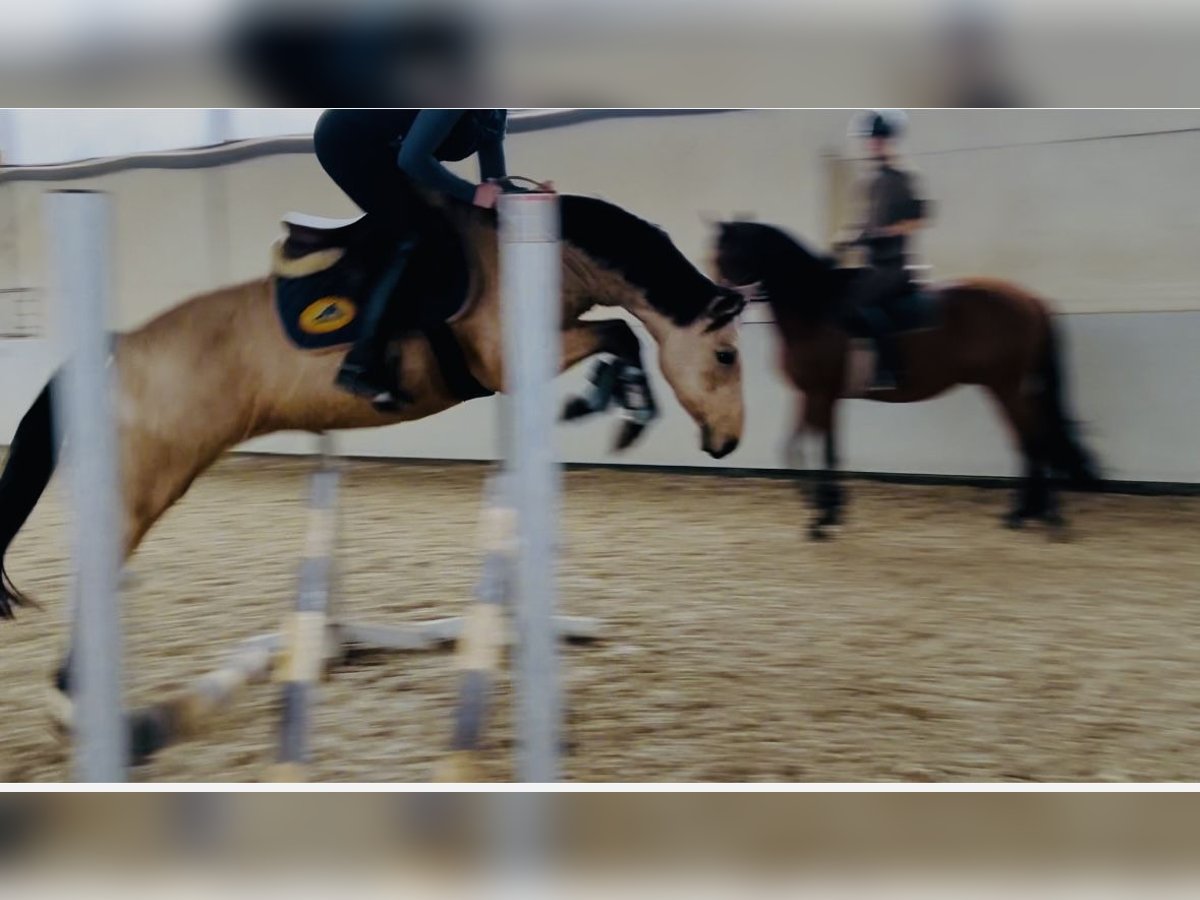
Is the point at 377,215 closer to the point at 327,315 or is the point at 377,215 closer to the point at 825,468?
the point at 327,315

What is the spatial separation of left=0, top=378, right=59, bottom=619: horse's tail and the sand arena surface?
33 millimetres

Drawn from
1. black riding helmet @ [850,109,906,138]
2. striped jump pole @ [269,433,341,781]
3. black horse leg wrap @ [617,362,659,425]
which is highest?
black riding helmet @ [850,109,906,138]

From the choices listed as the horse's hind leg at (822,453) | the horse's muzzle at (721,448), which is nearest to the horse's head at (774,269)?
the horse's hind leg at (822,453)

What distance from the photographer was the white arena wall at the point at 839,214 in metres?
2.41

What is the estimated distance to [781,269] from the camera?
8.41ft

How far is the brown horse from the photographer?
2.53m

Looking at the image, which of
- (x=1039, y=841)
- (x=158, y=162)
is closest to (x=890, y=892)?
(x=1039, y=841)

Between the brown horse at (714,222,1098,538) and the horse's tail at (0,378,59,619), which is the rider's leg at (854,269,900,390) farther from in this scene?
the horse's tail at (0,378,59,619)

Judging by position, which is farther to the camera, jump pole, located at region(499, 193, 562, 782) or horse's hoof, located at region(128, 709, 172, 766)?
horse's hoof, located at region(128, 709, 172, 766)

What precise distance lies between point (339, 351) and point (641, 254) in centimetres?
71

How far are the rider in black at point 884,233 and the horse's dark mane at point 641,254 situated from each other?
365 millimetres

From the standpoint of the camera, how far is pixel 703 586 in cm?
262

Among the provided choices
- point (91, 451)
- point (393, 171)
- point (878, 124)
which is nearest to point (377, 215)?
point (393, 171)

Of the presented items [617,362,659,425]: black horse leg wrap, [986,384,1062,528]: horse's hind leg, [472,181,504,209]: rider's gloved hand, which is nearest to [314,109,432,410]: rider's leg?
[472,181,504,209]: rider's gloved hand
